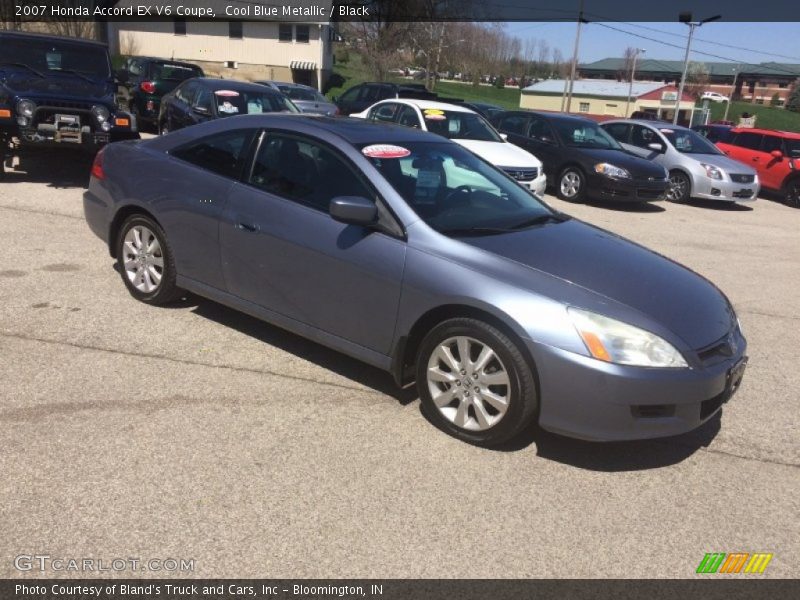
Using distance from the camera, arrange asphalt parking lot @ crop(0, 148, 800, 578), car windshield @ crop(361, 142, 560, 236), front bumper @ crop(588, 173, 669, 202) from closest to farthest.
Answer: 1. asphalt parking lot @ crop(0, 148, 800, 578)
2. car windshield @ crop(361, 142, 560, 236)
3. front bumper @ crop(588, 173, 669, 202)

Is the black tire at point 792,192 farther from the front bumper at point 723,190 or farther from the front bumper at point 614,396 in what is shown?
the front bumper at point 614,396

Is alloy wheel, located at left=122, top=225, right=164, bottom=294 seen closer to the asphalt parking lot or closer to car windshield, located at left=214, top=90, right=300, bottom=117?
the asphalt parking lot

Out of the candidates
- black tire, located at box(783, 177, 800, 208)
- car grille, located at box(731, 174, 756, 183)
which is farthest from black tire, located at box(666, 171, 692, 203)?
black tire, located at box(783, 177, 800, 208)

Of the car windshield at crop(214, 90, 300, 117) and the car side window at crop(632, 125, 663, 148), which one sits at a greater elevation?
the car windshield at crop(214, 90, 300, 117)

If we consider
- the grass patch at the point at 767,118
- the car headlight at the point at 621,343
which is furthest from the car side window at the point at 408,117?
the grass patch at the point at 767,118

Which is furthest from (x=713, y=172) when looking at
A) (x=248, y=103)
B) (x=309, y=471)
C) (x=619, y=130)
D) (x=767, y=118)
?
(x=767, y=118)

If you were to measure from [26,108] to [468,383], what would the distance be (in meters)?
8.42

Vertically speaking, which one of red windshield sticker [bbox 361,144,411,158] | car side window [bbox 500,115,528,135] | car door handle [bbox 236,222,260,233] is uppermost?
red windshield sticker [bbox 361,144,411,158]

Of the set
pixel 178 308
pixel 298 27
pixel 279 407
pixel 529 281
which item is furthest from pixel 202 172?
pixel 298 27

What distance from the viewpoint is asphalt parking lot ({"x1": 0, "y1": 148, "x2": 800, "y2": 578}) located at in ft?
9.16

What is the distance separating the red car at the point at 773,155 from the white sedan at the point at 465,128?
25.4 ft

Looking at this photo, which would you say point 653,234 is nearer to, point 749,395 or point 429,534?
point 749,395

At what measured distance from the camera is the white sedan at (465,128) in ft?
35.8

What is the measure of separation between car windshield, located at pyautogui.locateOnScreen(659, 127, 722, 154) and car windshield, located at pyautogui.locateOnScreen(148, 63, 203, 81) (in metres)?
11.8
